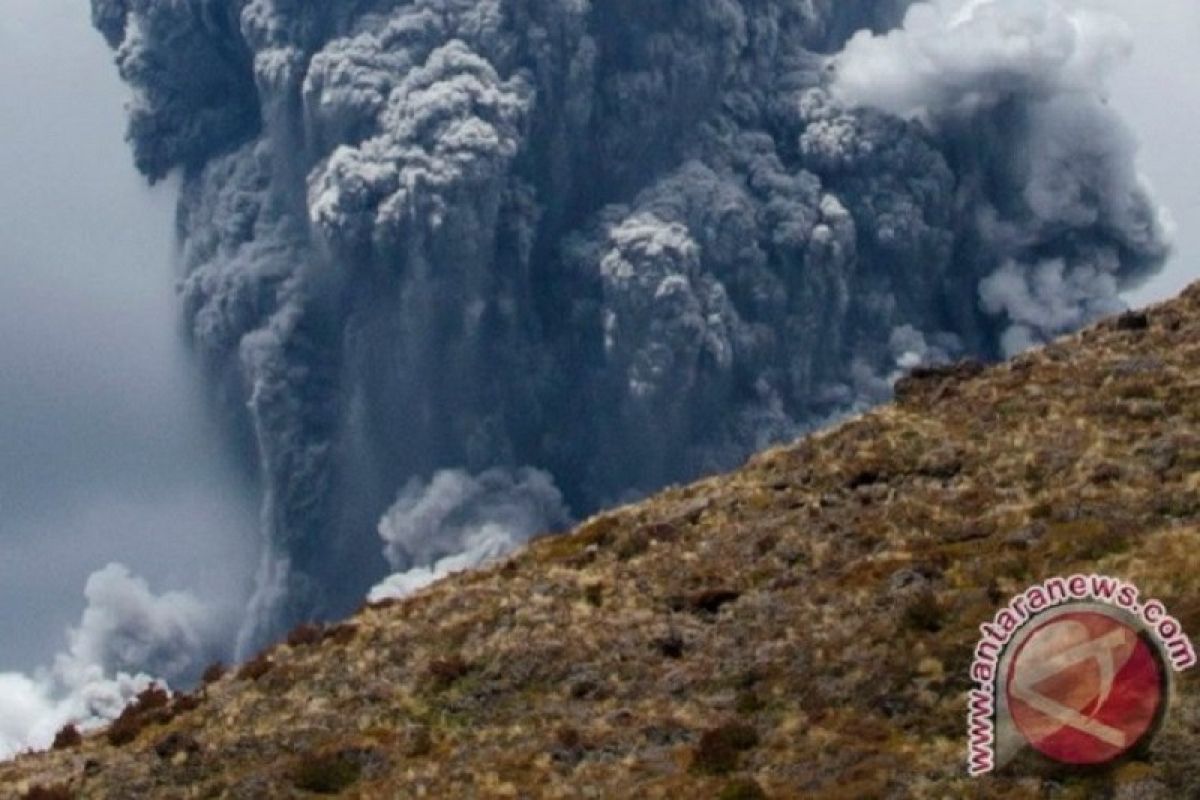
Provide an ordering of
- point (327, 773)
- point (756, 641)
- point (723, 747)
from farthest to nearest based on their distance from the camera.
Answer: point (756, 641) → point (327, 773) → point (723, 747)

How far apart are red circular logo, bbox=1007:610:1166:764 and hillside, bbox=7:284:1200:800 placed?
36 centimetres

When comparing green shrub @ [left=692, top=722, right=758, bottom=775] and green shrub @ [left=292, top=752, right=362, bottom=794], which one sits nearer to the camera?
green shrub @ [left=692, top=722, right=758, bottom=775]

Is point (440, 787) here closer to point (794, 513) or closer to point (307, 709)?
point (307, 709)

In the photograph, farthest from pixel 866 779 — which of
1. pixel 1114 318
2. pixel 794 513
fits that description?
pixel 1114 318

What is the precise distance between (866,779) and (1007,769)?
183 cm

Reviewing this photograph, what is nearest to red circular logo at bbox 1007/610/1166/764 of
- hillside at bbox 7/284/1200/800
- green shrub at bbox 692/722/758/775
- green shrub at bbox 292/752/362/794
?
hillside at bbox 7/284/1200/800

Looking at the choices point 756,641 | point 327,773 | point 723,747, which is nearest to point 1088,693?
point 723,747

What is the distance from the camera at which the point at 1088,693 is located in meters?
22.1

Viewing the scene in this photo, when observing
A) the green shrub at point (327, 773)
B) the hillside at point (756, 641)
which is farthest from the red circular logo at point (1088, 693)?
the green shrub at point (327, 773)

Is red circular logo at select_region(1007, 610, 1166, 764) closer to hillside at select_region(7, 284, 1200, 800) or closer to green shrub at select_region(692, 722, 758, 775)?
hillside at select_region(7, 284, 1200, 800)

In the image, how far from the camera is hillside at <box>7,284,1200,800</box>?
84.0ft

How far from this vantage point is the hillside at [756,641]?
84.0 ft

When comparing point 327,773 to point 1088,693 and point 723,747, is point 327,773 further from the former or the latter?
point 1088,693

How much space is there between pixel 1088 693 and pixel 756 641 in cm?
883
